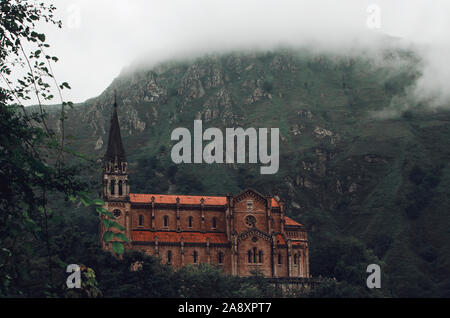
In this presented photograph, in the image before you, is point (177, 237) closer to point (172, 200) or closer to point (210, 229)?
point (210, 229)

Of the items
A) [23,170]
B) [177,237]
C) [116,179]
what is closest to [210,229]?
[177,237]

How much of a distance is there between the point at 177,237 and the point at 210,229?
621 cm

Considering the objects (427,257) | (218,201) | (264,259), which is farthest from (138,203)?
(427,257)

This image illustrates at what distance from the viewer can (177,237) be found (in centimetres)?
11294

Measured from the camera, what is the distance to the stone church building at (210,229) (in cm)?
11056

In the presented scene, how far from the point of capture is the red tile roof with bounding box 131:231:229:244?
362ft

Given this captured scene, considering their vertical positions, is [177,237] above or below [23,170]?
above

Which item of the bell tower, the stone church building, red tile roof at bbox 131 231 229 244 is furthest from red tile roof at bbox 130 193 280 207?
red tile roof at bbox 131 231 229 244

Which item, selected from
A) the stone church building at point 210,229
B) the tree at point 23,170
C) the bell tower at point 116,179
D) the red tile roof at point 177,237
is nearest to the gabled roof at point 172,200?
the stone church building at point 210,229

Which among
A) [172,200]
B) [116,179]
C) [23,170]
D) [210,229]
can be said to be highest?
[116,179]

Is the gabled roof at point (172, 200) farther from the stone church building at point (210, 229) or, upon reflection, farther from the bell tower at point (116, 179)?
the bell tower at point (116, 179)

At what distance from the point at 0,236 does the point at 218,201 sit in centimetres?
10508

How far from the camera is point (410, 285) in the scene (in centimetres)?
13575
